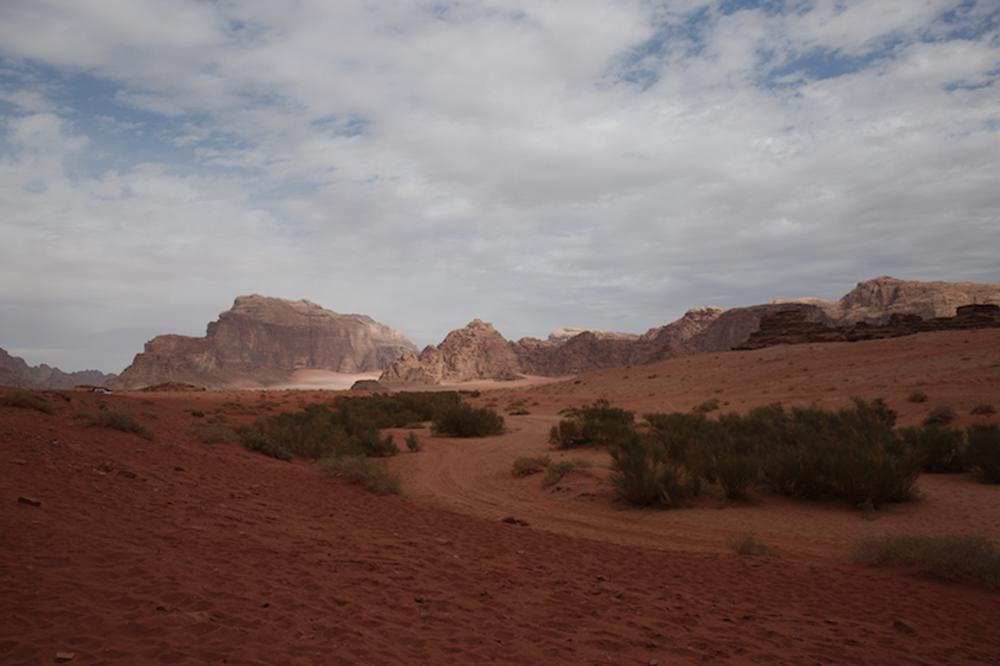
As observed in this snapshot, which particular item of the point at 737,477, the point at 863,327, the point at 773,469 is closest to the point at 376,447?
the point at 737,477

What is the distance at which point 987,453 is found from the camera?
11461 millimetres

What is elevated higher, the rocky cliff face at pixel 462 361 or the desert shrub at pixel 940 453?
the rocky cliff face at pixel 462 361

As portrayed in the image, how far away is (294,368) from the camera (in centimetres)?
14275

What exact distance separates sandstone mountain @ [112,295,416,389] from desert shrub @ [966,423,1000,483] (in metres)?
103

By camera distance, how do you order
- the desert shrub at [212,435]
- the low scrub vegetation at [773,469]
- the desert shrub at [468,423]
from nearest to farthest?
the low scrub vegetation at [773,469] → the desert shrub at [212,435] → the desert shrub at [468,423]

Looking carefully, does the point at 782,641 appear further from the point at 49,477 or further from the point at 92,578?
the point at 49,477

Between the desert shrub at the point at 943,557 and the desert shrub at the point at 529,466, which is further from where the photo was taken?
the desert shrub at the point at 529,466

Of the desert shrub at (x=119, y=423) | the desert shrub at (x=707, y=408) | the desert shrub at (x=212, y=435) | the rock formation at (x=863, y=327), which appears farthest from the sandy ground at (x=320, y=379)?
the desert shrub at (x=119, y=423)

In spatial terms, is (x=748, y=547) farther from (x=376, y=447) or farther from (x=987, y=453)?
(x=376, y=447)

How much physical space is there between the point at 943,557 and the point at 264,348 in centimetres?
14598

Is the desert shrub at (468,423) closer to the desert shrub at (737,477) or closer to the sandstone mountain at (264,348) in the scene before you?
the desert shrub at (737,477)

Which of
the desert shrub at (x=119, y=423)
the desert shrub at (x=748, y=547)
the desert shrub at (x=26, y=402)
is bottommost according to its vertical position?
the desert shrub at (x=748, y=547)

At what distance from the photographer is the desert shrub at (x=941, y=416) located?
1844cm

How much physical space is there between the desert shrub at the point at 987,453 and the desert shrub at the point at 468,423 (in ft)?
49.1
